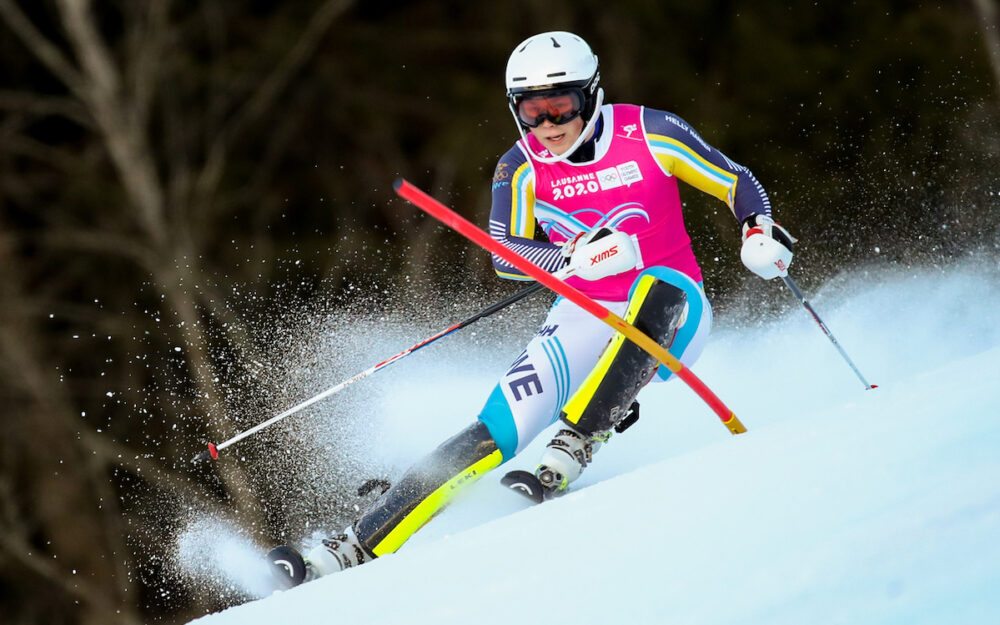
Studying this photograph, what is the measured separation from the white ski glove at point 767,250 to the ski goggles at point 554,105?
0.64 metres

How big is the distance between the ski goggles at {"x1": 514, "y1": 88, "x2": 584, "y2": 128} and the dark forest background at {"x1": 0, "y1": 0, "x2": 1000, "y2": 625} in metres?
5.32

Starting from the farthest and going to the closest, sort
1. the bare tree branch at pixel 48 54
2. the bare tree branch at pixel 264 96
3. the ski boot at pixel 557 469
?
the bare tree branch at pixel 264 96, the bare tree branch at pixel 48 54, the ski boot at pixel 557 469

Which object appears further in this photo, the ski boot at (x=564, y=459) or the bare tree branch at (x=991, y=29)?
the bare tree branch at (x=991, y=29)

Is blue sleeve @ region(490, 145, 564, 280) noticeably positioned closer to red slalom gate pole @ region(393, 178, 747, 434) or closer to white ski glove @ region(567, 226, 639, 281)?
white ski glove @ region(567, 226, 639, 281)

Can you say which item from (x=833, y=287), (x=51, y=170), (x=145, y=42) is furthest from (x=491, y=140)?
(x=833, y=287)

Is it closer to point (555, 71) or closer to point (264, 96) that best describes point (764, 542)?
point (555, 71)

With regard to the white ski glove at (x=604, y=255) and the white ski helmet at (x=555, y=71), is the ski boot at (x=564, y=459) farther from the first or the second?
the white ski helmet at (x=555, y=71)

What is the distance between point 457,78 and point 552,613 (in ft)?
36.6

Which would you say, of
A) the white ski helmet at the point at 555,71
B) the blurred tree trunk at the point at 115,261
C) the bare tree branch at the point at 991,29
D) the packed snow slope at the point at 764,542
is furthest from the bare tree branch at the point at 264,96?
the packed snow slope at the point at 764,542

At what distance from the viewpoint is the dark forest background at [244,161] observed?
993 cm

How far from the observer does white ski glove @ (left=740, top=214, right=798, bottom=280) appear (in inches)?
132

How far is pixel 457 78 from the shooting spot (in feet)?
41.9

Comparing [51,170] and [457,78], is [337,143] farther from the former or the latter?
[51,170]

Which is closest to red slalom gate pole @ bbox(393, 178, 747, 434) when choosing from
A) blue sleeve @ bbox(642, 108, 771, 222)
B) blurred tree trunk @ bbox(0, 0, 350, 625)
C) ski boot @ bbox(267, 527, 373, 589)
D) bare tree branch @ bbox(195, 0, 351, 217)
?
blue sleeve @ bbox(642, 108, 771, 222)
